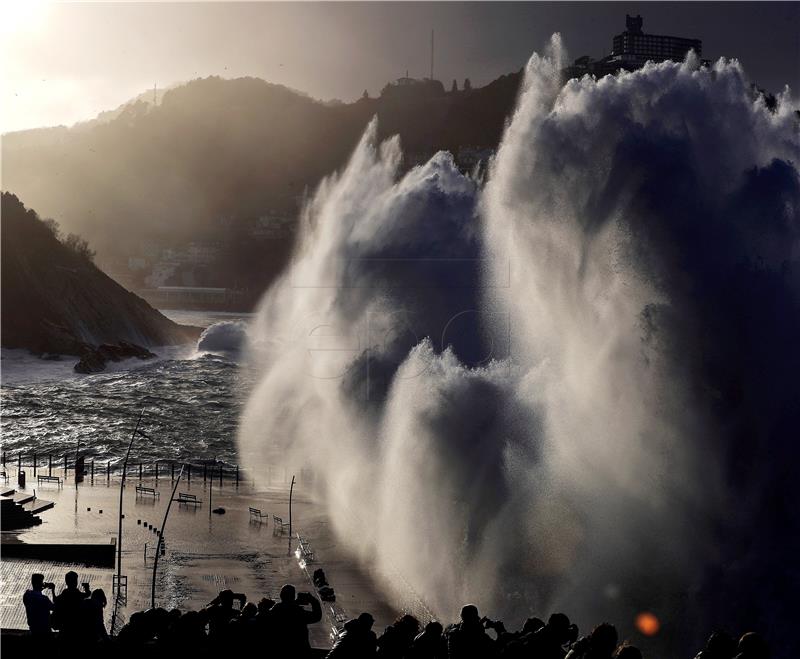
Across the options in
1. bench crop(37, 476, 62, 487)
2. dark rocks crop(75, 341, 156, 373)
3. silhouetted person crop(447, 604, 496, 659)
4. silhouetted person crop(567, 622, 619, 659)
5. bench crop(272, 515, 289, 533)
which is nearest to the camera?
silhouetted person crop(567, 622, 619, 659)

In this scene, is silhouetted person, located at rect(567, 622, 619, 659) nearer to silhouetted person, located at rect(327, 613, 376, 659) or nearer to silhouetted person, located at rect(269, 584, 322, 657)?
silhouetted person, located at rect(327, 613, 376, 659)

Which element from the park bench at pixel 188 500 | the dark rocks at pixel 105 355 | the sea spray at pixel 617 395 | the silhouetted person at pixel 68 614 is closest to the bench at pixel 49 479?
the park bench at pixel 188 500

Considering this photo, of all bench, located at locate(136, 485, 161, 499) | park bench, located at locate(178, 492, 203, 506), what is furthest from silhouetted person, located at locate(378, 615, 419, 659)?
bench, located at locate(136, 485, 161, 499)

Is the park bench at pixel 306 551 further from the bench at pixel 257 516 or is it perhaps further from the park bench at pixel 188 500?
the park bench at pixel 188 500

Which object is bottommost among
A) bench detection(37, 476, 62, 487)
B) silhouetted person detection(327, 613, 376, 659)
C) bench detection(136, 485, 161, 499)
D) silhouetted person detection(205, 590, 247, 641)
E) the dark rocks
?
the dark rocks

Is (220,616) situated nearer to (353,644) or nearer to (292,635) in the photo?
(292,635)

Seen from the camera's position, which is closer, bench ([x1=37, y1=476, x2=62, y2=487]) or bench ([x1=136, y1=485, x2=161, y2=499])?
bench ([x1=136, y1=485, x2=161, y2=499])

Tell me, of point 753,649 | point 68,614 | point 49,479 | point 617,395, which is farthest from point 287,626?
point 49,479
